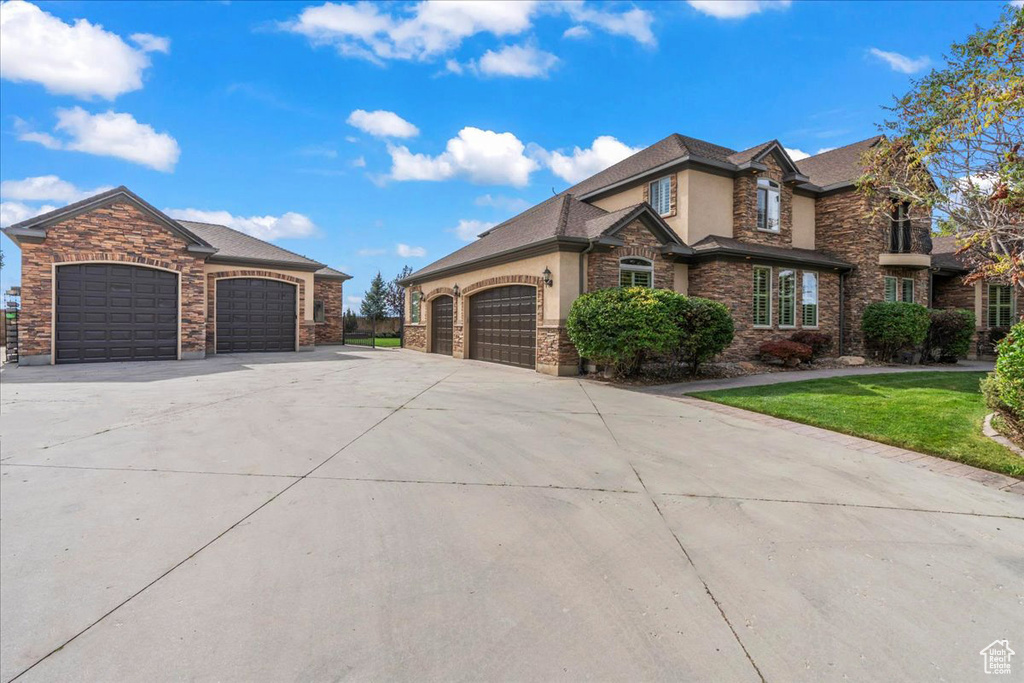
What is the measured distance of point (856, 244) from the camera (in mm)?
17344

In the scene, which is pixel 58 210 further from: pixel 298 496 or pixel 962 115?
pixel 962 115

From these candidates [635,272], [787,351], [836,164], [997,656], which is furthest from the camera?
[836,164]

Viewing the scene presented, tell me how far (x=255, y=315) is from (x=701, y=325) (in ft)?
59.5

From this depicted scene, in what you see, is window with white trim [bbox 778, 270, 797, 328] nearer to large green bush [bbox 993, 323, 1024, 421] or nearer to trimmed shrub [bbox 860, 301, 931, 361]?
trimmed shrub [bbox 860, 301, 931, 361]

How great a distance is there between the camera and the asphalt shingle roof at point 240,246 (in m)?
19.9

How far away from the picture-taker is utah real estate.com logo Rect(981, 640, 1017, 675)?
86.6 inches

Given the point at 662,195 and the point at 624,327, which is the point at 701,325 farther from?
the point at 662,195

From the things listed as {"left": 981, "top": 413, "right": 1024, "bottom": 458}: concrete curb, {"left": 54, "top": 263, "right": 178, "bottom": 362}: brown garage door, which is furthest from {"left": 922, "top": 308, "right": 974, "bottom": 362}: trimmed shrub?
{"left": 54, "top": 263, "right": 178, "bottom": 362}: brown garage door

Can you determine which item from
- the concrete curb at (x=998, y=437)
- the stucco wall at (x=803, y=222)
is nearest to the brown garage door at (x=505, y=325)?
the concrete curb at (x=998, y=437)

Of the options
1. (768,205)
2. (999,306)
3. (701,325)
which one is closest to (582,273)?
(701,325)

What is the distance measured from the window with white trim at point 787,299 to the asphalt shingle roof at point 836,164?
183 inches

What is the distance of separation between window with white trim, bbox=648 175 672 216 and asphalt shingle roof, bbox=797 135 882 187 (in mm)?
7150

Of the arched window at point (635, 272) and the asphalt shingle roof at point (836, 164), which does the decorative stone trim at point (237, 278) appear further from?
the asphalt shingle roof at point (836, 164)

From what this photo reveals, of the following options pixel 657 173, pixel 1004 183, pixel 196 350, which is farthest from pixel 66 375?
pixel 1004 183
